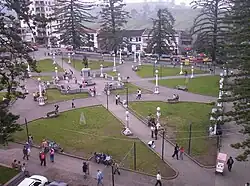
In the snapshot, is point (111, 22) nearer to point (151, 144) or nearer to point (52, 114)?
point (52, 114)

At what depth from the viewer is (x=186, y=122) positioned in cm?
2994

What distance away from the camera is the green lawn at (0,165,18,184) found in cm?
2053

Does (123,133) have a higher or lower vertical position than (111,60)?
lower

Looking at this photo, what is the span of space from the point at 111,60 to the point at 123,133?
36594 mm

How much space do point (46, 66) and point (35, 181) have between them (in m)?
41.6

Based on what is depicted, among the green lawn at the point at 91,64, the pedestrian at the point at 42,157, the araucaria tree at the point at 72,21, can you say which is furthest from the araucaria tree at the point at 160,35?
the pedestrian at the point at 42,157

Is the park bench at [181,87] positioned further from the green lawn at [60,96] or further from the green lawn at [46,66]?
the green lawn at [46,66]

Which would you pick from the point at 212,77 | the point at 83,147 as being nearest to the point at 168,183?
the point at 83,147

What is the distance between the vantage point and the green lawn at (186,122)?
2430 centimetres

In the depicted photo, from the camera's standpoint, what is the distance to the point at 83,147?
82.7ft

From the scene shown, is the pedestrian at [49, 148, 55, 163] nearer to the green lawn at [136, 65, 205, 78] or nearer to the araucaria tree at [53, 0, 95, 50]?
the green lawn at [136, 65, 205, 78]

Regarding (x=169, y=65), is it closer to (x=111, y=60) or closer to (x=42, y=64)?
(x=111, y=60)

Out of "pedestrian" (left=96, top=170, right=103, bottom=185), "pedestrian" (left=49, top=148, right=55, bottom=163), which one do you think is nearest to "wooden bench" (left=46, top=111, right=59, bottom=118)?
"pedestrian" (left=49, top=148, right=55, bottom=163)

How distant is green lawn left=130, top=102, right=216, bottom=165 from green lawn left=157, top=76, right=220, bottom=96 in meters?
5.68
